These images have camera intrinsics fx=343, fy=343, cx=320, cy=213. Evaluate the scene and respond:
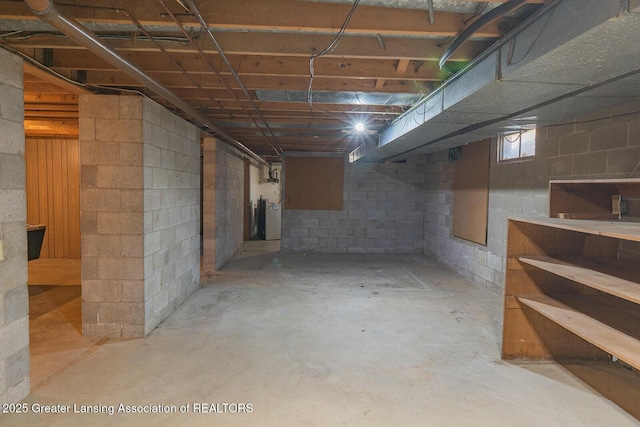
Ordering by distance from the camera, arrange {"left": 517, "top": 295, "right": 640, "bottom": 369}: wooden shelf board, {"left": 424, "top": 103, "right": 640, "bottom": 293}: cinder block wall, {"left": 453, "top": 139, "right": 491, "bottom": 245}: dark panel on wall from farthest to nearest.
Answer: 1. {"left": 453, "top": 139, "right": 491, "bottom": 245}: dark panel on wall
2. {"left": 424, "top": 103, "right": 640, "bottom": 293}: cinder block wall
3. {"left": 517, "top": 295, "right": 640, "bottom": 369}: wooden shelf board

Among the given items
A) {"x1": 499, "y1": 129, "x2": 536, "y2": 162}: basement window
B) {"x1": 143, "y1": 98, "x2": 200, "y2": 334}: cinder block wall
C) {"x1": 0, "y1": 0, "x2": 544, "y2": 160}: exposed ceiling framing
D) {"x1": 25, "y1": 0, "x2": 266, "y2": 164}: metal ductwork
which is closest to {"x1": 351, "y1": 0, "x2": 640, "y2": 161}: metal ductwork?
{"x1": 0, "y1": 0, "x2": 544, "y2": 160}: exposed ceiling framing

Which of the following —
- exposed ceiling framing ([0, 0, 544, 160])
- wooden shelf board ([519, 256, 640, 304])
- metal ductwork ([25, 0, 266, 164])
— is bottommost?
wooden shelf board ([519, 256, 640, 304])

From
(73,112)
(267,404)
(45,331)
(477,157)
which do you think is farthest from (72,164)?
(477,157)

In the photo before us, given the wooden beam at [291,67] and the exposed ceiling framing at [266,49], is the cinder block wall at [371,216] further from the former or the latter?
the wooden beam at [291,67]

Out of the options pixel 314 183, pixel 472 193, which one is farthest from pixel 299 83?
pixel 314 183

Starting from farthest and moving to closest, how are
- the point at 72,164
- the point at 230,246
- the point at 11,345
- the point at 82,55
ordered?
1. the point at 230,246
2. the point at 72,164
3. the point at 82,55
4. the point at 11,345

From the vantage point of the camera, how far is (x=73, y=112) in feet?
13.3

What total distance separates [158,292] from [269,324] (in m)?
1.09

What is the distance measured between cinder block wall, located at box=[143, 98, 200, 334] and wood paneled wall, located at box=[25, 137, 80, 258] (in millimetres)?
3095

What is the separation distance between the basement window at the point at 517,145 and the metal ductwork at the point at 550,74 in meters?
0.40

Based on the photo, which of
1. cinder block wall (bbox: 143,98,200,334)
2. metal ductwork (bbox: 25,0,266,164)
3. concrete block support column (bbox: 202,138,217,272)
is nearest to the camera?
metal ductwork (bbox: 25,0,266,164)

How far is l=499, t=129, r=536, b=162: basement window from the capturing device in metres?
3.73

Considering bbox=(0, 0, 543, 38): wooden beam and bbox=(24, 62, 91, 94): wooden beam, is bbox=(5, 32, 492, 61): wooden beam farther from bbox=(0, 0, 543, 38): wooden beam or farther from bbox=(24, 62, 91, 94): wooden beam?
bbox=(0, 0, 543, 38): wooden beam

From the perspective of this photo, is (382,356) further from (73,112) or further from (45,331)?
(73,112)
